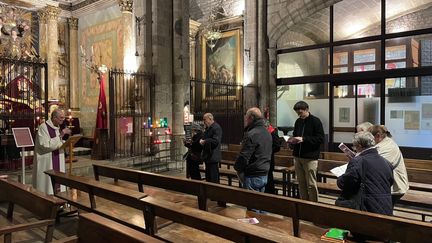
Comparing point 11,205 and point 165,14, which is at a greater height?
point 165,14

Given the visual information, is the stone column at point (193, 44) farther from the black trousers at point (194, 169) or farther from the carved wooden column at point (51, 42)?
the black trousers at point (194, 169)

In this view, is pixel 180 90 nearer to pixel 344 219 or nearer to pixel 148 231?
pixel 148 231

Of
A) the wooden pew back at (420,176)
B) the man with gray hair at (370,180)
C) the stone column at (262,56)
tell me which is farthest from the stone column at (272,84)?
the man with gray hair at (370,180)

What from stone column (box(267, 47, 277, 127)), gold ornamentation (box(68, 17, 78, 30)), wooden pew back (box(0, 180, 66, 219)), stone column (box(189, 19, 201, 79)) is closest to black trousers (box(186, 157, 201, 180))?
wooden pew back (box(0, 180, 66, 219))

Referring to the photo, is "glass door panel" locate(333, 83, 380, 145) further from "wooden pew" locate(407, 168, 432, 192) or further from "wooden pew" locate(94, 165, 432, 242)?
"wooden pew" locate(94, 165, 432, 242)

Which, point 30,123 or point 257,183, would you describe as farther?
point 30,123

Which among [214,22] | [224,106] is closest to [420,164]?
[224,106]

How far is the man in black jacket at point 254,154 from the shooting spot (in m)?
4.52

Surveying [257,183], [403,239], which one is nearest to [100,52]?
[257,183]

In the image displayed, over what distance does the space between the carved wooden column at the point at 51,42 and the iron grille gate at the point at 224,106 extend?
5.83m

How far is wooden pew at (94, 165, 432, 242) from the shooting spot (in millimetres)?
2447

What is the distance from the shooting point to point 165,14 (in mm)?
9984

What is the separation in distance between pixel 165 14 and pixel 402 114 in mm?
7512

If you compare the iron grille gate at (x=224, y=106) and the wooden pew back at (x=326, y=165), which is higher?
the iron grille gate at (x=224, y=106)
